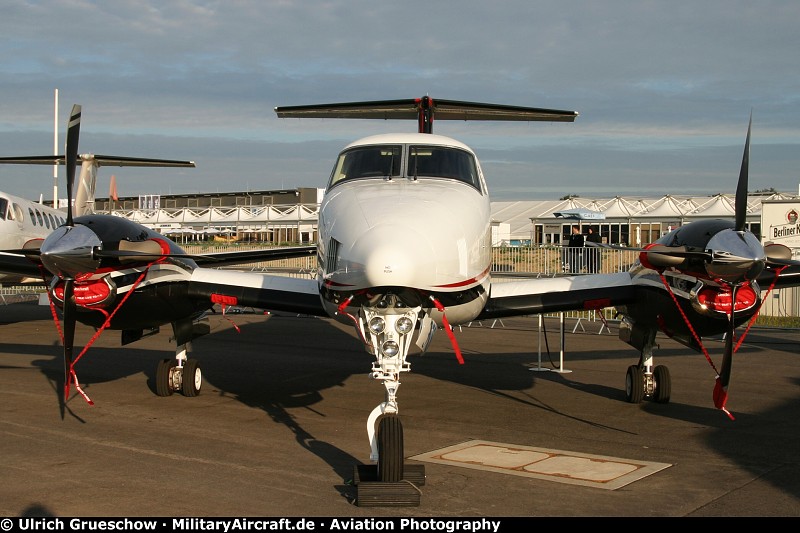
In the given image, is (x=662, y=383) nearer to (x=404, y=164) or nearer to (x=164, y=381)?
(x=404, y=164)

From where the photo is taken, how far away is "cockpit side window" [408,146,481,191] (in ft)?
30.2

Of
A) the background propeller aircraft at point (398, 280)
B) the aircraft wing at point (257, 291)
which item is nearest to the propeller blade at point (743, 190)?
the background propeller aircraft at point (398, 280)

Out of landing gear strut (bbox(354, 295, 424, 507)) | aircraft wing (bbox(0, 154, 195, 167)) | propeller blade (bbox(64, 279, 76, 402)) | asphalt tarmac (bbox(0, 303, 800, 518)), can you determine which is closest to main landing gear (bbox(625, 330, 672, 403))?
asphalt tarmac (bbox(0, 303, 800, 518))

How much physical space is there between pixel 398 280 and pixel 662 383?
6098 millimetres

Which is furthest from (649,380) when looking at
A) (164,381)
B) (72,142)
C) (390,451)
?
(72,142)

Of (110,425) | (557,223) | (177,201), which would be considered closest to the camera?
(110,425)

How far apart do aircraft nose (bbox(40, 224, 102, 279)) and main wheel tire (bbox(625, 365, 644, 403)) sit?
285 inches

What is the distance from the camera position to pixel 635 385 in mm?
11414

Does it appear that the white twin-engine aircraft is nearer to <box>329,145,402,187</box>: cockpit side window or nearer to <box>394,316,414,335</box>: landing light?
<box>329,145,402,187</box>: cockpit side window

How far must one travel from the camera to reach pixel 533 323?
24.2 m
